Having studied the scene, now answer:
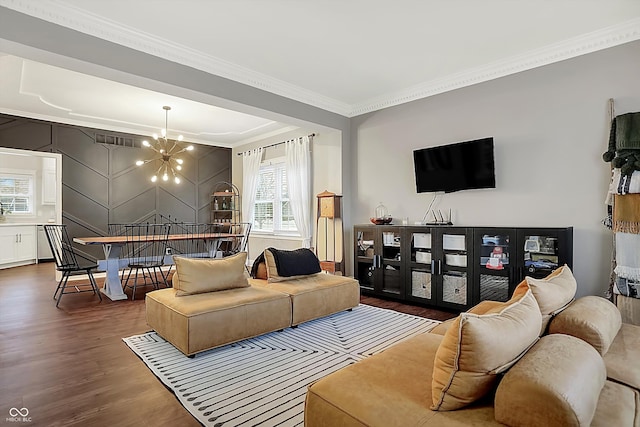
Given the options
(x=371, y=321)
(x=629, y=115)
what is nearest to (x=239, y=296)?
(x=371, y=321)

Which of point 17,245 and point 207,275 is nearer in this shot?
point 207,275

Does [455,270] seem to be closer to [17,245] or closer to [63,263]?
[63,263]

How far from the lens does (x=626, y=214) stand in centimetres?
310

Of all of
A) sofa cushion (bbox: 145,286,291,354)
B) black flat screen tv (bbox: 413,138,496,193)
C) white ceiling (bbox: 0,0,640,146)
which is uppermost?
white ceiling (bbox: 0,0,640,146)

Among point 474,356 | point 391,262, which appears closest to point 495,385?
point 474,356

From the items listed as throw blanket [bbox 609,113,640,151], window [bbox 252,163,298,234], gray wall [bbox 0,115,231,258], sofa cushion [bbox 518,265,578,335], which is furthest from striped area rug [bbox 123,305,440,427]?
gray wall [bbox 0,115,231,258]

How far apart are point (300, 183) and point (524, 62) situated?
3.87 meters

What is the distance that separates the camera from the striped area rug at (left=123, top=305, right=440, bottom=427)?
214 cm

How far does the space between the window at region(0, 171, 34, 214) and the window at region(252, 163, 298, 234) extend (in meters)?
5.88

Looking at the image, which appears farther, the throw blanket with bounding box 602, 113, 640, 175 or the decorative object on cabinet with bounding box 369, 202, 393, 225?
the decorative object on cabinet with bounding box 369, 202, 393, 225

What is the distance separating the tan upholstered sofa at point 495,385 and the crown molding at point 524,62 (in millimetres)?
3120

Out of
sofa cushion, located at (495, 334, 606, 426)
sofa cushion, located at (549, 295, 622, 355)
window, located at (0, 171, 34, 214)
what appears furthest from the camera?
window, located at (0, 171, 34, 214)

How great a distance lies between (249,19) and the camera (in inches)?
125

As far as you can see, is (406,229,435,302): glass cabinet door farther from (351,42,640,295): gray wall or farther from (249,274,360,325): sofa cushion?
(249,274,360,325): sofa cushion
